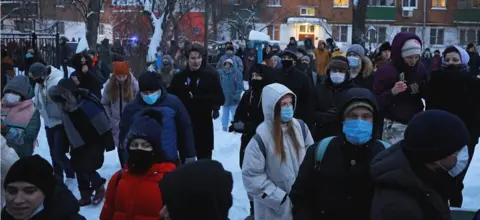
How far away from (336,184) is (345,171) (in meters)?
0.09

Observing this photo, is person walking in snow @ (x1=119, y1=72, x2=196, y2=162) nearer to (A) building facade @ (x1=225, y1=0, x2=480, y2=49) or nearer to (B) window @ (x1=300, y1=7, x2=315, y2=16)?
(A) building facade @ (x1=225, y1=0, x2=480, y2=49)

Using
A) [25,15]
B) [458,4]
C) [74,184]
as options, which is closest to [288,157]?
[74,184]

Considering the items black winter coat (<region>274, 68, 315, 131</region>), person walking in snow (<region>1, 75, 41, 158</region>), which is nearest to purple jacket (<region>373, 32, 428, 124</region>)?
black winter coat (<region>274, 68, 315, 131</region>)

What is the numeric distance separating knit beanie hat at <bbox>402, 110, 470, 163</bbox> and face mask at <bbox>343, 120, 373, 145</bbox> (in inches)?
34.4

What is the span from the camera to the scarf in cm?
593

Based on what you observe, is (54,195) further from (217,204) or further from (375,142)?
(375,142)

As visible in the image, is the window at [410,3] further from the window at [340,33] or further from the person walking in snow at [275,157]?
the person walking in snow at [275,157]

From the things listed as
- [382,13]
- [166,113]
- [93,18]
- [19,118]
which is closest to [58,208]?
[166,113]

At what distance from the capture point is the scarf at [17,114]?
5.93m

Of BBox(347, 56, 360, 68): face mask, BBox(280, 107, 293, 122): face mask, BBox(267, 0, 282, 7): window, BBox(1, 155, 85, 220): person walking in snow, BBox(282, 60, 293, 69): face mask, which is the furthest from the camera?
BBox(267, 0, 282, 7): window

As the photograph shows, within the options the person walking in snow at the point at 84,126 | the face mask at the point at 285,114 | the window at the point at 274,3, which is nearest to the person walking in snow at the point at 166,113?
the person walking in snow at the point at 84,126

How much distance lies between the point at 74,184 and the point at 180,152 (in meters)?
2.52

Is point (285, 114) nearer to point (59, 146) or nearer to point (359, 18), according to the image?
point (59, 146)

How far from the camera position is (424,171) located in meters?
2.35
